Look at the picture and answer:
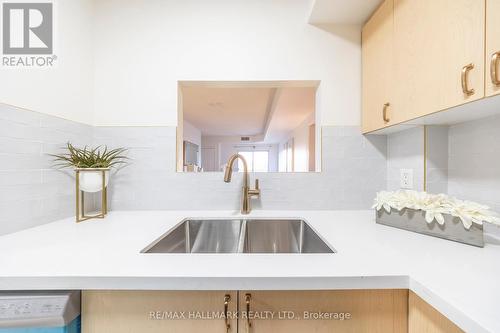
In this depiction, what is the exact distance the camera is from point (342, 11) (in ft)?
3.82

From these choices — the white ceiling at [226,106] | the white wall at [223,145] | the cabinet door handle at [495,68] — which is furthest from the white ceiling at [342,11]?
the white wall at [223,145]

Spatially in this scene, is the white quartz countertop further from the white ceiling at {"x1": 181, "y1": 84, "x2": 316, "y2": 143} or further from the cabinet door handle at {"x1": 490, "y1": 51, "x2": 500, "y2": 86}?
the white ceiling at {"x1": 181, "y1": 84, "x2": 316, "y2": 143}

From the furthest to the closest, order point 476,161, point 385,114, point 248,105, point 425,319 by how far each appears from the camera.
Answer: point 248,105 → point 385,114 → point 476,161 → point 425,319

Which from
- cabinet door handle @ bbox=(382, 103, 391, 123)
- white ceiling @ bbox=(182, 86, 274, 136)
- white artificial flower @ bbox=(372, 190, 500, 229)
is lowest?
white artificial flower @ bbox=(372, 190, 500, 229)

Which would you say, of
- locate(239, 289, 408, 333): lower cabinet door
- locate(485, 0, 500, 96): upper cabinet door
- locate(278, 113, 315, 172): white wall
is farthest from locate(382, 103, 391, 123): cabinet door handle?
locate(278, 113, 315, 172): white wall

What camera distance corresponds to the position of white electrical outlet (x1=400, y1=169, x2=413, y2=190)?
1.14 metres

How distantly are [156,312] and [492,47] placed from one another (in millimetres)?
1123

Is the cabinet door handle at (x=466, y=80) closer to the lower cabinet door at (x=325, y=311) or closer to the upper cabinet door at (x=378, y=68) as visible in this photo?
the upper cabinet door at (x=378, y=68)

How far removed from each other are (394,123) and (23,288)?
136 cm

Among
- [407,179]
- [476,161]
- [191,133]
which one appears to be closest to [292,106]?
[407,179]

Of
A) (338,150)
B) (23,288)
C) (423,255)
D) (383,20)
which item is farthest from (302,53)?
(23,288)

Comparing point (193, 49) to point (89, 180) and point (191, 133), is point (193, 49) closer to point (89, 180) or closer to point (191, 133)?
point (89, 180)

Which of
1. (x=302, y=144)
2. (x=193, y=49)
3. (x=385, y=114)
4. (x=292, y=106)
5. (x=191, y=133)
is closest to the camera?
(x=385, y=114)

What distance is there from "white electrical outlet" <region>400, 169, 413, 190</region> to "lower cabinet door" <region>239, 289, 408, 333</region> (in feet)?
2.49
